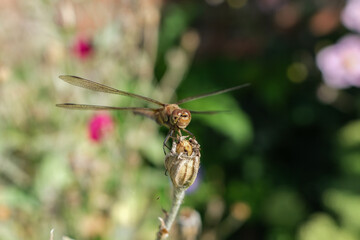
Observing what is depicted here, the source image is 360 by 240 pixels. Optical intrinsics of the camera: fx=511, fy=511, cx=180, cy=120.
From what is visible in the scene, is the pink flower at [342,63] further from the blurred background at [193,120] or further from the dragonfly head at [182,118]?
the dragonfly head at [182,118]

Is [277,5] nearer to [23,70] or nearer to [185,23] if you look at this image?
[185,23]

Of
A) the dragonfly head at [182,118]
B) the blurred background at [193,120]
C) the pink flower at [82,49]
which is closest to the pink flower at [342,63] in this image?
the blurred background at [193,120]

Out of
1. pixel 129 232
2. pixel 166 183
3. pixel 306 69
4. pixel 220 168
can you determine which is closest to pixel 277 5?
pixel 306 69

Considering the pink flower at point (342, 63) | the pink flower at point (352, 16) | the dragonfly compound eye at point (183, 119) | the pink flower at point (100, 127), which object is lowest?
the dragonfly compound eye at point (183, 119)

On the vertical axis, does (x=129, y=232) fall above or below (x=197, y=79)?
below

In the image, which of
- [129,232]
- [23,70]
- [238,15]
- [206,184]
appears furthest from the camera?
[238,15]

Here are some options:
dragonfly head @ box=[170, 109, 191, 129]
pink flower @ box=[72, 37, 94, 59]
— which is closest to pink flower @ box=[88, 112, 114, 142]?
pink flower @ box=[72, 37, 94, 59]

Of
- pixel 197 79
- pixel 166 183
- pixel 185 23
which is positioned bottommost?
pixel 166 183

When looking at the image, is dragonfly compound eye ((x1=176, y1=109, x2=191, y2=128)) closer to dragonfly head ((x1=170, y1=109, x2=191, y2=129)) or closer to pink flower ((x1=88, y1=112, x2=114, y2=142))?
dragonfly head ((x1=170, y1=109, x2=191, y2=129))
